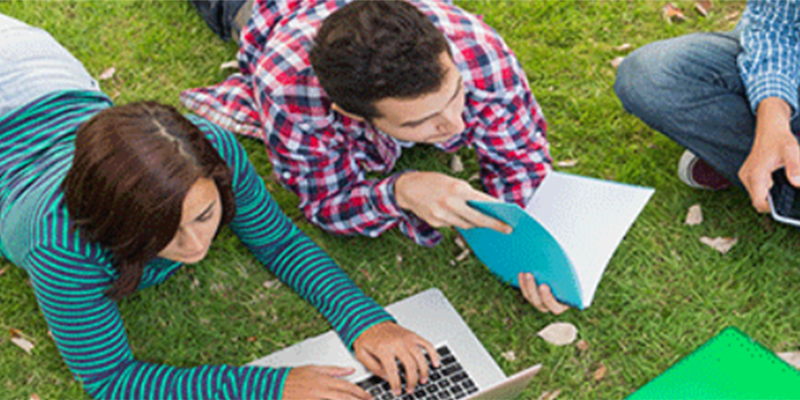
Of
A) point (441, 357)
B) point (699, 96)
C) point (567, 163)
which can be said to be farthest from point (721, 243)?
point (441, 357)

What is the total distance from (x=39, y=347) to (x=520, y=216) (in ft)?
7.39

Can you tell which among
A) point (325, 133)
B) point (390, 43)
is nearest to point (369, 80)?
point (390, 43)

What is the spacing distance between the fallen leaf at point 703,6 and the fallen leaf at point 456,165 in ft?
6.37

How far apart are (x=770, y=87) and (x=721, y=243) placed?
806 millimetres

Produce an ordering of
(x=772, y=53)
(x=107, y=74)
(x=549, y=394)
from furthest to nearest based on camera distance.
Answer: (x=107, y=74), (x=772, y=53), (x=549, y=394)

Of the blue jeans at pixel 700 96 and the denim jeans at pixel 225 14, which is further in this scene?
the denim jeans at pixel 225 14

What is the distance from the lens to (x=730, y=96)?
3.50m

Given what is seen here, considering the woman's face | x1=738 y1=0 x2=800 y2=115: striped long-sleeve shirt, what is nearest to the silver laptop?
the woman's face

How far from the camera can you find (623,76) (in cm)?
378

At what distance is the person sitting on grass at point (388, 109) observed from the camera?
2621 millimetres

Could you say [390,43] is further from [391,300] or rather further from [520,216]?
[391,300]

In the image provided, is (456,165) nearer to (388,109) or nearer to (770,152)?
(388,109)

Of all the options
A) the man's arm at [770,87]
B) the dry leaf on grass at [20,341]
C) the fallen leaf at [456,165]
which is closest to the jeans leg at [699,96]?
the man's arm at [770,87]

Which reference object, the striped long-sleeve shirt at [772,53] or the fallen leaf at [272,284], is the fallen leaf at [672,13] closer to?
the striped long-sleeve shirt at [772,53]
